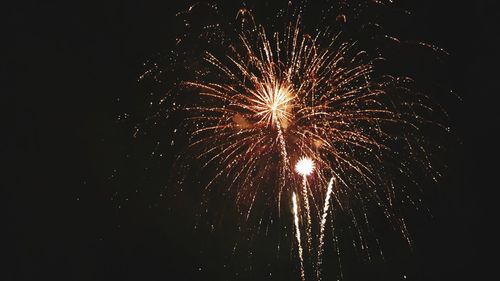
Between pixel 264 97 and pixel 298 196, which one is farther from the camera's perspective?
pixel 298 196

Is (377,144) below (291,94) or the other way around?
below

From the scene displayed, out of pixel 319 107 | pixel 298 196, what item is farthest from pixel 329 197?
pixel 319 107

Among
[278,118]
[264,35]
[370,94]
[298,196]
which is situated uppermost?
[264,35]

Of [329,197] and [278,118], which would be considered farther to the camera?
[329,197]

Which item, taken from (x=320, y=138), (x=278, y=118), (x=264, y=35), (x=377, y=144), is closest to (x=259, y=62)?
(x=264, y=35)

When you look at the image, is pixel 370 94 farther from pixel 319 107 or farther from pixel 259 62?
pixel 259 62

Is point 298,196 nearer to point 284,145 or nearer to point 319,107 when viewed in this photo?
point 284,145
